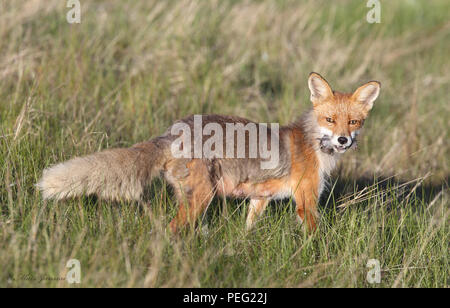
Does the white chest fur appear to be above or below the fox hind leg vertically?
above

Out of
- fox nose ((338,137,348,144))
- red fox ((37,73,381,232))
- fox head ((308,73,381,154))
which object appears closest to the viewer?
red fox ((37,73,381,232))

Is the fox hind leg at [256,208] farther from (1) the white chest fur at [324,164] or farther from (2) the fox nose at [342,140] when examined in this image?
(2) the fox nose at [342,140]

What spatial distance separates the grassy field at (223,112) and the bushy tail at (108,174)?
0.61 ft

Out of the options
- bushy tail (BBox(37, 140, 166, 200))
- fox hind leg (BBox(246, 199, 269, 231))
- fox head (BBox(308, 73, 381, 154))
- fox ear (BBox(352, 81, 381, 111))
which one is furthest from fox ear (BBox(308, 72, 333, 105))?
bushy tail (BBox(37, 140, 166, 200))

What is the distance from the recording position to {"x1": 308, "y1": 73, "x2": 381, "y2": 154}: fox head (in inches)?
197

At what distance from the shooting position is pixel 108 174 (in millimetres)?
4172

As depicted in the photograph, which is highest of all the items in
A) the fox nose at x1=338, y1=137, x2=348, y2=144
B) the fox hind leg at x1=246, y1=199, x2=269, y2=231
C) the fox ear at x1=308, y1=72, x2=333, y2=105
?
the fox ear at x1=308, y1=72, x2=333, y2=105

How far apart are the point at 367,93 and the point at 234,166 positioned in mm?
1584

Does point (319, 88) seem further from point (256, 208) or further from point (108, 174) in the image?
point (108, 174)

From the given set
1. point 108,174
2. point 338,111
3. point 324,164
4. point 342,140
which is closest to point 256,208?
point 324,164

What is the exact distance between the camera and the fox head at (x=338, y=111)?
5008mm

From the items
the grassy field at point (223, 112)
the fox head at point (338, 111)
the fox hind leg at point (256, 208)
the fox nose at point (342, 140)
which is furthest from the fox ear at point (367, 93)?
the fox hind leg at point (256, 208)

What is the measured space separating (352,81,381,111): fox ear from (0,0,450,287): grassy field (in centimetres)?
89

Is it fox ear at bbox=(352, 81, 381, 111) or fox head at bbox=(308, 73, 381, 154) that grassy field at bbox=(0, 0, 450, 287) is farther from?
fox ear at bbox=(352, 81, 381, 111)
